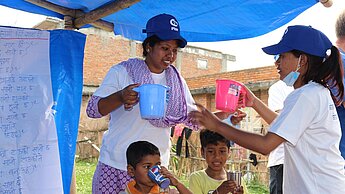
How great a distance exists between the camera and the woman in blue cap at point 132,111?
2449mm

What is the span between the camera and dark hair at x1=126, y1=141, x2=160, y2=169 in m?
2.31

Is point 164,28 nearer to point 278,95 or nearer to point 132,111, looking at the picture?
point 132,111

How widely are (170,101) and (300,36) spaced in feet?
2.87

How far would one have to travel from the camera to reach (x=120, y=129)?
98.3 inches

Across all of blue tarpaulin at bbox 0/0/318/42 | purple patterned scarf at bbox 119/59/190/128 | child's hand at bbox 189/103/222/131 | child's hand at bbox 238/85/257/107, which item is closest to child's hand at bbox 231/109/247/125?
child's hand at bbox 238/85/257/107

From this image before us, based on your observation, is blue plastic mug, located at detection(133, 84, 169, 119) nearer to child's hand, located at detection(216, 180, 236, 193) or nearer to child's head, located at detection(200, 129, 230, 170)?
child's hand, located at detection(216, 180, 236, 193)

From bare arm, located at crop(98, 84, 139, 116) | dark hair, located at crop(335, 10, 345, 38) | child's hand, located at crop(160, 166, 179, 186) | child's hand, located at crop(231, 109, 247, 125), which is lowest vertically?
child's hand, located at crop(160, 166, 179, 186)

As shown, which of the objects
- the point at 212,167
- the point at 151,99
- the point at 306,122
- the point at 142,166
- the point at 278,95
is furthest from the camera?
the point at 278,95

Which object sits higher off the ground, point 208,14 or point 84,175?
point 208,14

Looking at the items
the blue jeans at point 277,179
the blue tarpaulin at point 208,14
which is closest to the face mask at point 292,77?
the blue tarpaulin at point 208,14

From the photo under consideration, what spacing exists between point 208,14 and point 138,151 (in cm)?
142

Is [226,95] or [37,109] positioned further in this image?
[37,109]

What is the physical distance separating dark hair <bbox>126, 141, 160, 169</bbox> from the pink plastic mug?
1.46 ft

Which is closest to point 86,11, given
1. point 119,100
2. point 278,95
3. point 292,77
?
point 119,100
